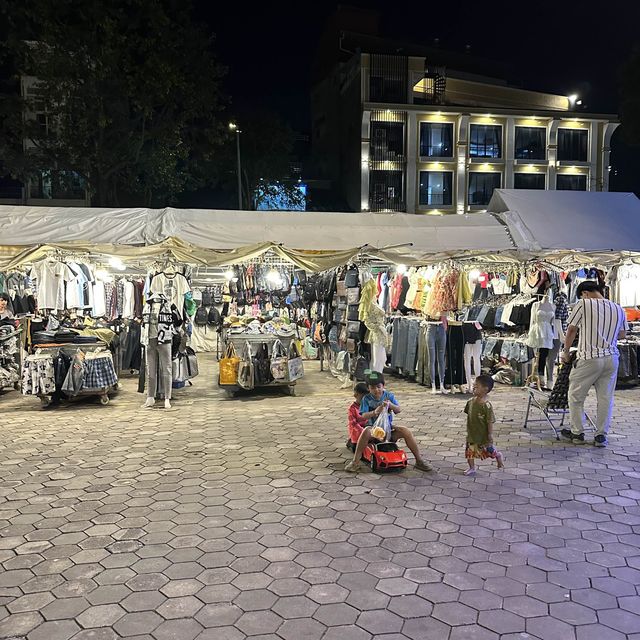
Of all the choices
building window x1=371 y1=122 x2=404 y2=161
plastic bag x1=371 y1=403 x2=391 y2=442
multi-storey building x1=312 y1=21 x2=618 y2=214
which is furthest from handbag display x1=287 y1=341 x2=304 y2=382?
building window x1=371 y1=122 x2=404 y2=161

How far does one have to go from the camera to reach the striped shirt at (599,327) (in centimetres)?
668

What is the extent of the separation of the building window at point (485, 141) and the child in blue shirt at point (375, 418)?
3477 centimetres

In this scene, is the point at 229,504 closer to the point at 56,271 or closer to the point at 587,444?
the point at 587,444

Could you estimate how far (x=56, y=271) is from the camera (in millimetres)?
10133

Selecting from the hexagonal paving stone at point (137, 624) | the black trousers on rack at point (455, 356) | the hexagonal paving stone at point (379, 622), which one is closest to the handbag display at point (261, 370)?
the black trousers on rack at point (455, 356)

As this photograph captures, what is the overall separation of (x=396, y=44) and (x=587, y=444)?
38.4 meters

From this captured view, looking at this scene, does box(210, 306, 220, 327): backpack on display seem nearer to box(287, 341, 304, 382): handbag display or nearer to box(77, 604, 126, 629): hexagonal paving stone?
box(287, 341, 304, 382): handbag display

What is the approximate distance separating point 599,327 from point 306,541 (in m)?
4.42

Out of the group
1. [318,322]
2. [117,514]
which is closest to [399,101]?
[318,322]

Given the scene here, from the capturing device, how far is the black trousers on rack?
10.5 meters

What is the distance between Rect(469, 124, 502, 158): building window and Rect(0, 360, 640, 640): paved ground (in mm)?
33334

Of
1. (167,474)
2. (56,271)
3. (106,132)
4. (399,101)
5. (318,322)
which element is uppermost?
(399,101)

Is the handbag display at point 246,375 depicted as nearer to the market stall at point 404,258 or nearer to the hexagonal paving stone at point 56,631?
the market stall at point 404,258

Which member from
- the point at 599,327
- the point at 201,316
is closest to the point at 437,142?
the point at 201,316
